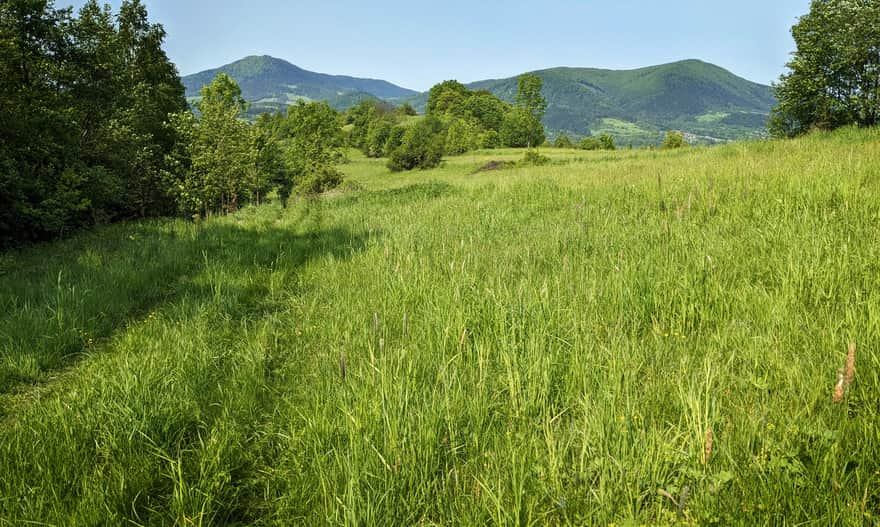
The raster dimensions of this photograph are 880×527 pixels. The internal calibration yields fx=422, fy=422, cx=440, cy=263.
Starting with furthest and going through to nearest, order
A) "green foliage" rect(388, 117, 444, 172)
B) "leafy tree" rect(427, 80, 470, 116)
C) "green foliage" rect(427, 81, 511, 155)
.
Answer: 1. "leafy tree" rect(427, 80, 470, 116)
2. "green foliage" rect(427, 81, 511, 155)
3. "green foliage" rect(388, 117, 444, 172)

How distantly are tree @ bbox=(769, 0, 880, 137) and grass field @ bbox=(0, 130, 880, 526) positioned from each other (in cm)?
5203

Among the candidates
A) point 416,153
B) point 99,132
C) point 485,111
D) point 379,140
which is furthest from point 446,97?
point 99,132

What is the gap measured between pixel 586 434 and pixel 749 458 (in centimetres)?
65

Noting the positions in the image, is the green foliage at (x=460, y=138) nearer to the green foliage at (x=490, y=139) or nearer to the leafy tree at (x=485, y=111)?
the green foliage at (x=490, y=139)

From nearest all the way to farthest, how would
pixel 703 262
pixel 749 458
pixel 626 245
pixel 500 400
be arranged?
pixel 749 458
pixel 500 400
pixel 703 262
pixel 626 245

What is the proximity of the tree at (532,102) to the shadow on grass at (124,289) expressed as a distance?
98.9 metres

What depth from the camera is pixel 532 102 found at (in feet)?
345

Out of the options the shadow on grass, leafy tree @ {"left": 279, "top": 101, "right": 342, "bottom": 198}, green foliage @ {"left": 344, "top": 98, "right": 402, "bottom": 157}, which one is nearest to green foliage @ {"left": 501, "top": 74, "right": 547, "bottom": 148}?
green foliage @ {"left": 344, "top": 98, "right": 402, "bottom": 157}

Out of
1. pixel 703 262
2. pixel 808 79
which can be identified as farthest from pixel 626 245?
pixel 808 79

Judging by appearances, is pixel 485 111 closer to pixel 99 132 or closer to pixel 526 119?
pixel 526 119

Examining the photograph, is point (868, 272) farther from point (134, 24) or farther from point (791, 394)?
point (134, 24)

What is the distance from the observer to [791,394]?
6.95 ft

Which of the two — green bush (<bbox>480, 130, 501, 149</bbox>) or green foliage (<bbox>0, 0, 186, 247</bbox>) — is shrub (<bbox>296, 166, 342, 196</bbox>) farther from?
green bush (<bbox>480, 130, 501, 149</bbox>)

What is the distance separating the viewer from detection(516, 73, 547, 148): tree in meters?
102
